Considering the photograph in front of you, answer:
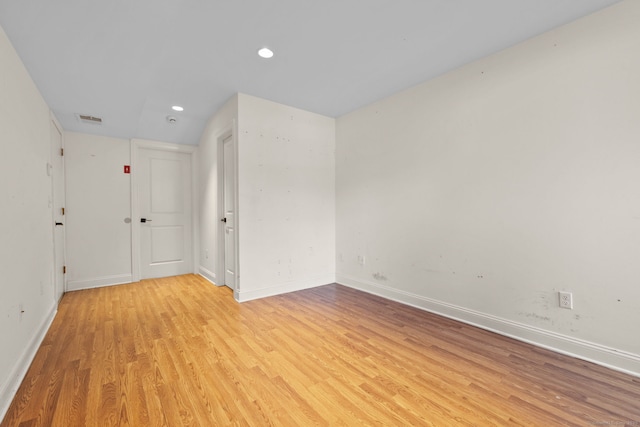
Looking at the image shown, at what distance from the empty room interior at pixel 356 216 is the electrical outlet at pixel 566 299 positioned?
12 millimetres

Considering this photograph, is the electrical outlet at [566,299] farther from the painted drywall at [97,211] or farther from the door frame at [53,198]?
the painted drywall at [97,211]

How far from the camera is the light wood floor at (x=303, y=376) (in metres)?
1.47

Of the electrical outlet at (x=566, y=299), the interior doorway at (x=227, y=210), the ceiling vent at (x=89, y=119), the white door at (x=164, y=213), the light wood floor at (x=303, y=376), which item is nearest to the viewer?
the light wood floor at (x=303, y=376)

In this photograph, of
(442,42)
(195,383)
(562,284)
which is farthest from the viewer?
(442,42)

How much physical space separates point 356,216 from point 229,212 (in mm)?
1764

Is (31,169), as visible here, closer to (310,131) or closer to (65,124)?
(65,124)

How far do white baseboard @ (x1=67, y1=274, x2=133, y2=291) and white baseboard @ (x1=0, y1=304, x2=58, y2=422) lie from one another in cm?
157

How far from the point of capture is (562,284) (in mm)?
2133

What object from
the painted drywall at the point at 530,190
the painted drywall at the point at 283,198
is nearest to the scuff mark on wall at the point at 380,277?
the painted drywall at the point at 530,190

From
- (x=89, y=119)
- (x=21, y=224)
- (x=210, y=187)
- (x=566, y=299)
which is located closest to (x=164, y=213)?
(x=210, y=187)

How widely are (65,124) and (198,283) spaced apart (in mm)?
2723

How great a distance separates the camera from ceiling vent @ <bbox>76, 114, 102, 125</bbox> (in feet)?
10.9

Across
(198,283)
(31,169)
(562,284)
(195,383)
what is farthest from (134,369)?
(562,284)

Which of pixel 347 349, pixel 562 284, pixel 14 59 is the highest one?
pixel 14 59
